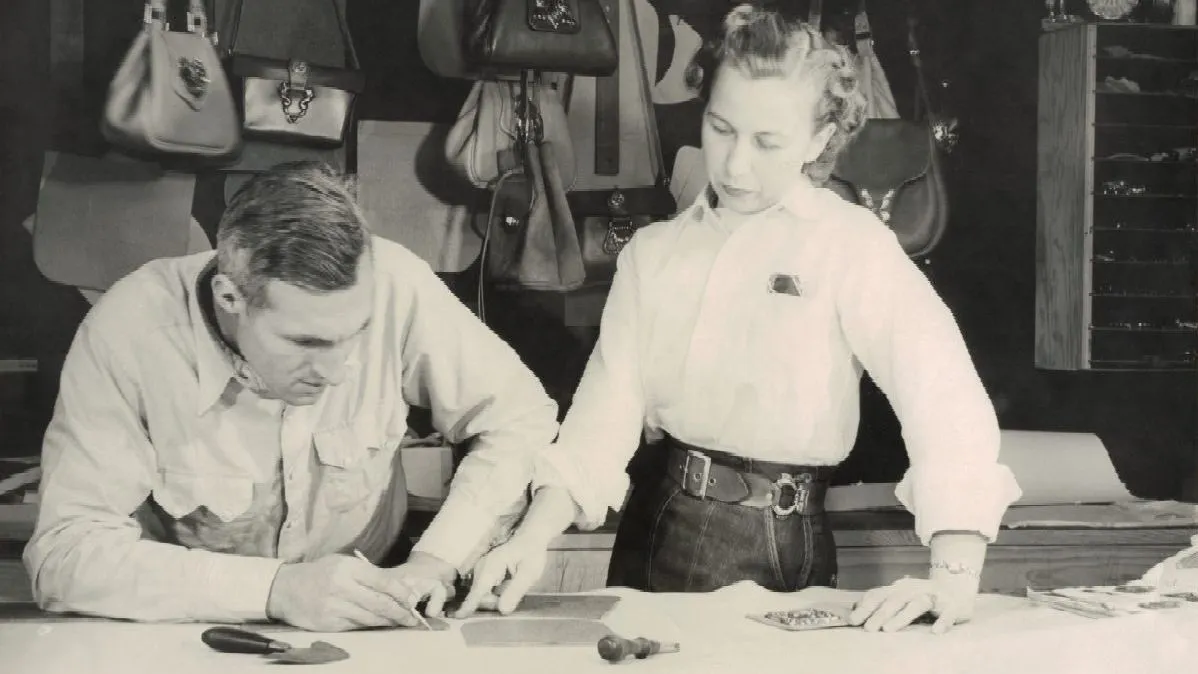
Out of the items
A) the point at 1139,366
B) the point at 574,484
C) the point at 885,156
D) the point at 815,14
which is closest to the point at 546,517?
the point at 574,484

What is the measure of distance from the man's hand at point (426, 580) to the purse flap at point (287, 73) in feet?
3.00

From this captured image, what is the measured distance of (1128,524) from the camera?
2723mm

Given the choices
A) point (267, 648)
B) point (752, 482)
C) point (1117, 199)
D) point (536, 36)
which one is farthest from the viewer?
point (1117, 199)

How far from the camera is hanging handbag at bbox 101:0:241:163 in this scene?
2.34 m

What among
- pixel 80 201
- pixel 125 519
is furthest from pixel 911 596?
pixel 80 201

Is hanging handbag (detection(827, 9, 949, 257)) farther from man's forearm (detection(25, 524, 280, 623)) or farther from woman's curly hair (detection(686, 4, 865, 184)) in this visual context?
man's forearm (detection(25, 524, 280, 623))

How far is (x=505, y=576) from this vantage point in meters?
2.22

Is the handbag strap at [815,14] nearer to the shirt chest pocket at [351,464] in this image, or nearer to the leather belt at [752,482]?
the leather belt at [752,482]

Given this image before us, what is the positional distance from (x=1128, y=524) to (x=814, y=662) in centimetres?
111

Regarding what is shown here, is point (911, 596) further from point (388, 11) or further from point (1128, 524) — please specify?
point (388, 11)

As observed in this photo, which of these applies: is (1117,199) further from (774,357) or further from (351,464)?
(351,464)

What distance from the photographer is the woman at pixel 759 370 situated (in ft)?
7.81

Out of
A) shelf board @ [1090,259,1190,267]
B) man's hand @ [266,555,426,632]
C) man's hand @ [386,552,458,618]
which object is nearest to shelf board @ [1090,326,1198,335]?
shelf board @ [1090,259,1190,267]

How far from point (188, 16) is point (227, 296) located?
22.3 inches
